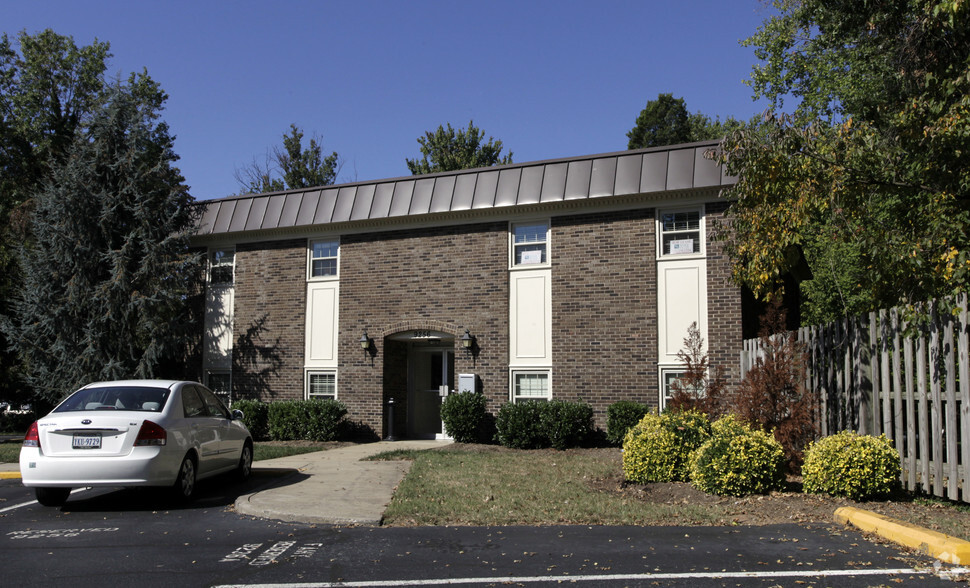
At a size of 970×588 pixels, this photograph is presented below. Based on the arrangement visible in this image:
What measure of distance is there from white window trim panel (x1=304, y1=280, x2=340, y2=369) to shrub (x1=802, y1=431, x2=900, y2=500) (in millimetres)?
12351

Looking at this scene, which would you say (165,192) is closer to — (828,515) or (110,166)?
(110,166)

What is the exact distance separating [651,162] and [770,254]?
6.30 meters

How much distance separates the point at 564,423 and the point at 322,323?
21.8 feet

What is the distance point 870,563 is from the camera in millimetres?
5719

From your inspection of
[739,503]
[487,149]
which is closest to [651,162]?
[739,503]

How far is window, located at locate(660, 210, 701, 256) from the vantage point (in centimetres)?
1552

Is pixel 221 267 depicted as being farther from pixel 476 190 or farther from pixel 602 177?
pixel 602 177

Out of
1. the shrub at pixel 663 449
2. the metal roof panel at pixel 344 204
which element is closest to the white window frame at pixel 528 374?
the metal roof panel at pixel 344 204

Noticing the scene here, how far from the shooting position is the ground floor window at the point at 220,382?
1936 cm

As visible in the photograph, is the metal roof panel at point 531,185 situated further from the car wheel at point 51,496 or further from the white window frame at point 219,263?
the car wheel at point 51,496

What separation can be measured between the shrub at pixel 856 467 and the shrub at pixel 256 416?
519 inches

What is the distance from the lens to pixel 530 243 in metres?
16.9

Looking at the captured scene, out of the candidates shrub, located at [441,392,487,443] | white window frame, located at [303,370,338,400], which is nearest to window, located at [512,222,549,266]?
shrub, located at [441,392,487,443]

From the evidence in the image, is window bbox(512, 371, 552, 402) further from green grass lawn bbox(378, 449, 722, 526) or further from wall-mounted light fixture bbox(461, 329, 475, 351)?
green grass lawn bbox(378, 449, 722, 526)
